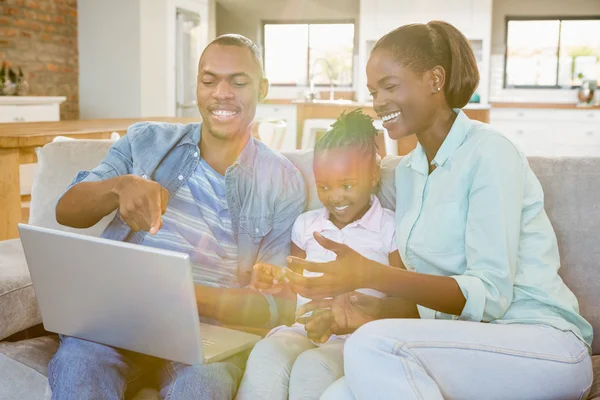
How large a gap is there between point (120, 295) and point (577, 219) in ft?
3.29

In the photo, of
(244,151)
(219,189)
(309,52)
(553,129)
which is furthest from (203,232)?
(309,52)

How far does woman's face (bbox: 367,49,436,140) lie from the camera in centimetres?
129

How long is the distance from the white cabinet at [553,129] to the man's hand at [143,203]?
6064 millimetres

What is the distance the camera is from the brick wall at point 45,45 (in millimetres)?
5832

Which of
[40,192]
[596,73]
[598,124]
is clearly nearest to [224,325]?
[40,192]

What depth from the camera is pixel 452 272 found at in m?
1.26

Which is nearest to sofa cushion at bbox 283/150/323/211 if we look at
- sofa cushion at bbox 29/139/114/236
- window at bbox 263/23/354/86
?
sofa cushion at bbox 29/139/114/236

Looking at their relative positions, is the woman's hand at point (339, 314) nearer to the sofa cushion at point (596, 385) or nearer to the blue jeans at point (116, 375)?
the blue jeans at point (116, 375)

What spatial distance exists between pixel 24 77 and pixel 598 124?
18.1 feet

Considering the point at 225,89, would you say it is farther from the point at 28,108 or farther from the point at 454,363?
the point at 28,108

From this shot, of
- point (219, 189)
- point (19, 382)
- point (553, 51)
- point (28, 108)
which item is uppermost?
point (553, 51)

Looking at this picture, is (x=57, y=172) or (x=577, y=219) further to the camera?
(x=57, y=172)

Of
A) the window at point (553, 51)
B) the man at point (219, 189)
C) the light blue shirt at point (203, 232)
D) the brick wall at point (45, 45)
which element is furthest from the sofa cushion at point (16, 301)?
the window at point (553, 51)

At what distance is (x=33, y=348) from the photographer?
144 centimetres
